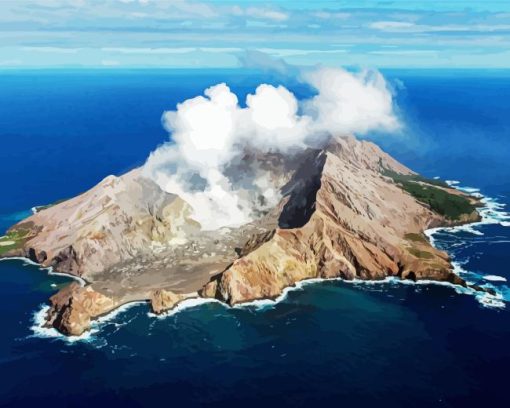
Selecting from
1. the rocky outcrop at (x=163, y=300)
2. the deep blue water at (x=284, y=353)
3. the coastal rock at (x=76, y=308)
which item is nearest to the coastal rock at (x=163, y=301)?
the rocky outcrop at (x=163, y=300)

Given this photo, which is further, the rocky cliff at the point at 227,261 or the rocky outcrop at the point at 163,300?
the rocky cliff at the point at 227,261

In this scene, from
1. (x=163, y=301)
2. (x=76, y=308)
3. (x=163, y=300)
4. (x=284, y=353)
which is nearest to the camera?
(x=284, y=353)

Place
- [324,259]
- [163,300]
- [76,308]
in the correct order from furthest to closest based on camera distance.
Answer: [324,259] < [163,300] < [76,308]

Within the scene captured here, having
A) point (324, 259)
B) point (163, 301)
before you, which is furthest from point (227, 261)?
point (163, 301)

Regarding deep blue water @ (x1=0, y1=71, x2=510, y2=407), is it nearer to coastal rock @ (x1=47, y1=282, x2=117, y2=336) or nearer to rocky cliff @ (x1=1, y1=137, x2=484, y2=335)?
coastal rock @ (x1=47, y1=282, x2=117, y2=336)

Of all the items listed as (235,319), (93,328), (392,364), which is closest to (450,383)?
(392,364)

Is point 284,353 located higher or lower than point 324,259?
lower

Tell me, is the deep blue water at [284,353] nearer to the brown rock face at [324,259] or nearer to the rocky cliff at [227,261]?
the brown rock face at [324,259]

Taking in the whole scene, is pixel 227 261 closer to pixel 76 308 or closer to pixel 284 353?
pixel 76 308

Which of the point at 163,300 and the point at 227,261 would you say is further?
the point at 227,261

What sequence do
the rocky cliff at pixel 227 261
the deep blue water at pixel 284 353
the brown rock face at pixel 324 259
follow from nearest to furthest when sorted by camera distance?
the deep blue water at pixel 284 353
the rocky cliff at pixel 227 261
the brown rock face at pixel 324 259

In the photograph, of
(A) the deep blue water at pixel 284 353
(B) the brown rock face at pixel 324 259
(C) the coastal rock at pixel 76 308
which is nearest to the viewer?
(A) the deep blue water at pixel 284 353

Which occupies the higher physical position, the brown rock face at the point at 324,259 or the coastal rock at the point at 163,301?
the brown rock face at the point at 324,259
